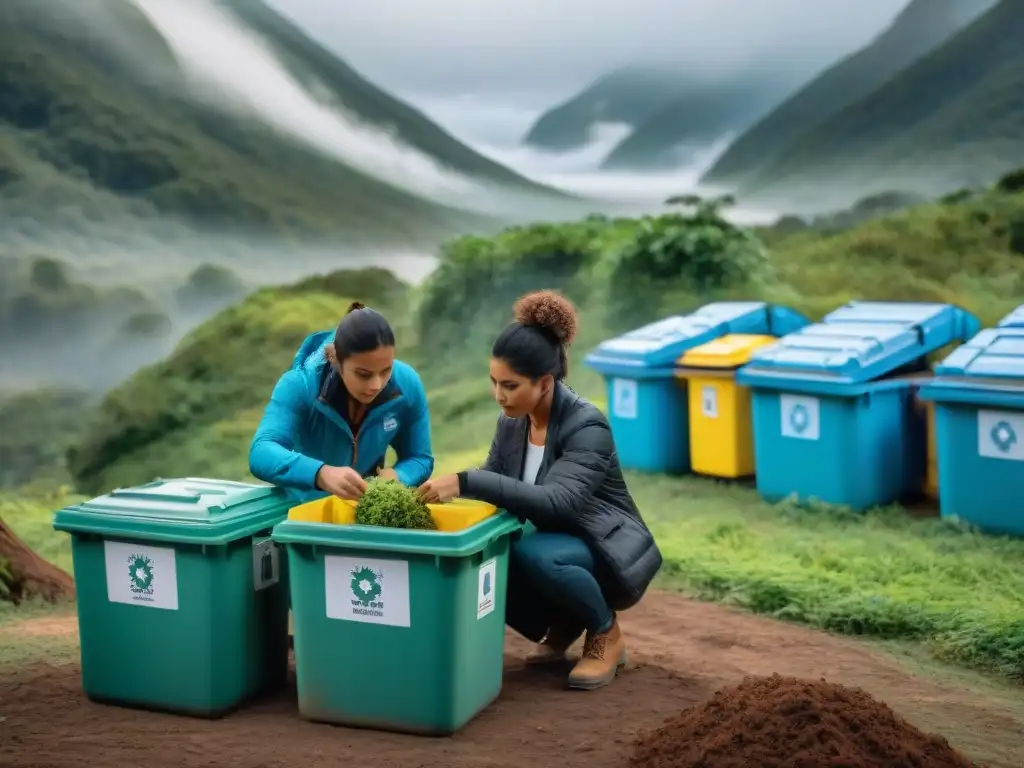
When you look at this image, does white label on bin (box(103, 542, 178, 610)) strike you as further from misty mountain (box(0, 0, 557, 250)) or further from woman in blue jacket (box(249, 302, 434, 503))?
misty mountain (box(0, 0, 557, 250))

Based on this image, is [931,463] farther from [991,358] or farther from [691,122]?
[691,122]

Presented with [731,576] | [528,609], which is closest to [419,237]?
[731,576]

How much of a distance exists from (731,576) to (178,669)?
10.1 feet

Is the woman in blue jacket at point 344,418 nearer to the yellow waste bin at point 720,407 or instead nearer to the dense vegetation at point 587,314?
the dense vegetation at point 587,314

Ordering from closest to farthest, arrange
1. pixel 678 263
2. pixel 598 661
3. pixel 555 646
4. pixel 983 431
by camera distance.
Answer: pixel 598 661
pixel 555 646
pixel 983 431
pixel 678 263

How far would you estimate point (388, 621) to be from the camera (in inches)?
141

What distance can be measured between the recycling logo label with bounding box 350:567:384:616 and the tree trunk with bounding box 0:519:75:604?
297 centimetres

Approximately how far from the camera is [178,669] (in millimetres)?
3818

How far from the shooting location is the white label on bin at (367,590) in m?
3.57

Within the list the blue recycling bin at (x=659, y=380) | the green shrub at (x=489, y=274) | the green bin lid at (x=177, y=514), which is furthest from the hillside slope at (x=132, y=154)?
the green bin lid at (x=177, y=514)

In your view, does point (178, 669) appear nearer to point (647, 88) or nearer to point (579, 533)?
point (579, 533)

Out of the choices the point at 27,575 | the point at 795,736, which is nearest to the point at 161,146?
the point at 27,575

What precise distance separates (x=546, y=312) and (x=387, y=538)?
1100 mm

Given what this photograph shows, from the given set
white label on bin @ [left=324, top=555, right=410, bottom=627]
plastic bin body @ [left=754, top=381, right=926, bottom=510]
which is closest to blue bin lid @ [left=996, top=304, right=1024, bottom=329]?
plastic bin body @ [left=754, top=381, right=926, bottom=510]
